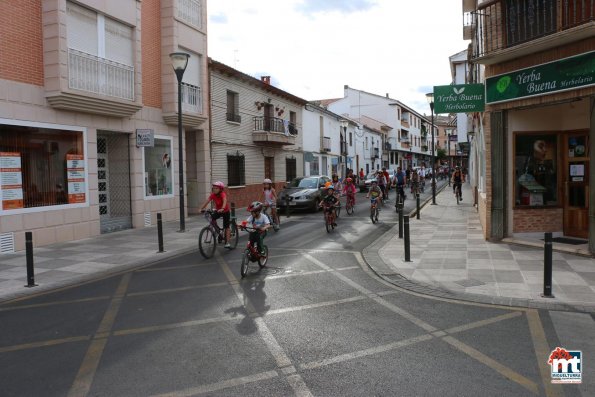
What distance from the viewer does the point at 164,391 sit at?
3637mm

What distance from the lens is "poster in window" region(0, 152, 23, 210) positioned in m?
10.3

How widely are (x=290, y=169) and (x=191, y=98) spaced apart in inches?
490

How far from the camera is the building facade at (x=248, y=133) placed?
20.0 m

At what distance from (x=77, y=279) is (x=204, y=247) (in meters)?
2.48

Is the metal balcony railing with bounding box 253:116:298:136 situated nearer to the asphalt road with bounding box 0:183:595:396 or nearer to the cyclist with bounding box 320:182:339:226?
the cyclist with bounding box 320:182:339:226

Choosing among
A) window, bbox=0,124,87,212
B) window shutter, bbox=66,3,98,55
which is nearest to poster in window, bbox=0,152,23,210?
window, bbox=0,124,87,212

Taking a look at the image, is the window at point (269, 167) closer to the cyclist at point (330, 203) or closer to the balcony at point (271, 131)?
the balcony at point (271, 131)

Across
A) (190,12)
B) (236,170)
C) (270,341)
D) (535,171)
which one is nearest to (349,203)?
(236,170)

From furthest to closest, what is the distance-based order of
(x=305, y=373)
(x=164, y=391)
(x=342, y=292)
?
(x=342, y=292) < (x=305, y=373) < (x=164, y=391)

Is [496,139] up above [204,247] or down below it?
above

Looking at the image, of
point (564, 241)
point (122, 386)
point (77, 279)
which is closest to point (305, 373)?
point (122, 386)

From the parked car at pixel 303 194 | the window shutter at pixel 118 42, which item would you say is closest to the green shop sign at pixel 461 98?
the parked car at pixel 303 194

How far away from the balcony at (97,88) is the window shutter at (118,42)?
1.00 feet

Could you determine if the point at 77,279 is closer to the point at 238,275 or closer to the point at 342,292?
the point at 238,275
